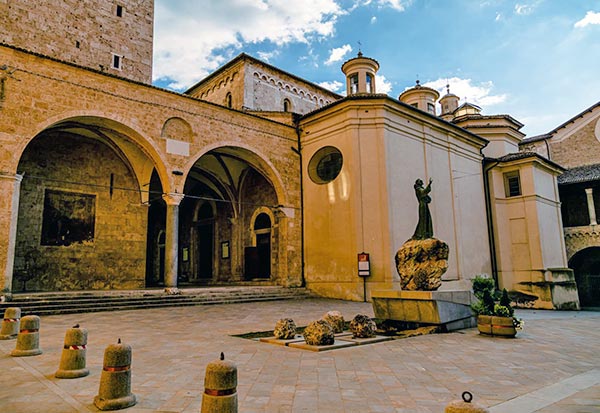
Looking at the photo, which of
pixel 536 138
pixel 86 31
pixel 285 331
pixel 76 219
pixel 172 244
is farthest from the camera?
pixel 536 138

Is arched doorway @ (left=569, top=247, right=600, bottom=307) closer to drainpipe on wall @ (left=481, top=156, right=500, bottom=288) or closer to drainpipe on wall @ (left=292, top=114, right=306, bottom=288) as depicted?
drainpipe on wall @ (left=481, top=156, right=500, bottom=288)

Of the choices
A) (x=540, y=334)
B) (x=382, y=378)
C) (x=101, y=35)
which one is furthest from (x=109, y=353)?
(x=101, y=35)

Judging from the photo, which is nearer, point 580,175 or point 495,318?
point 495,318

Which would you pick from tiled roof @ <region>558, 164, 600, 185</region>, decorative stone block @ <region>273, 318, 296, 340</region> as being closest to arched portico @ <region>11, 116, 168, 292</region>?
decorative stone block @ <region>273, 318, 296, 340</region>

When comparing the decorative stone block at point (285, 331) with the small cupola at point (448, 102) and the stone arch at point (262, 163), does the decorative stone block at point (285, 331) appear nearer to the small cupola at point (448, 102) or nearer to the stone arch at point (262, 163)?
the stone arch at point (262, 163)

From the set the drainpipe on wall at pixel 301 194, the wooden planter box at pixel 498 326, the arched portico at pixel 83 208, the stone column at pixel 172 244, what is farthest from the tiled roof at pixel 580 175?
the arched portico at pixel 83 208

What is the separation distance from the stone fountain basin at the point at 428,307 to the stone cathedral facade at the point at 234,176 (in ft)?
19.6

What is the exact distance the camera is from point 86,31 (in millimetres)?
17734

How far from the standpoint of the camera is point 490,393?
4105 millimetres

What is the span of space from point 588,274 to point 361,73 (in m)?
17.6

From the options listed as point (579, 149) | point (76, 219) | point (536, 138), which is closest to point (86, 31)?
point (76, 219)

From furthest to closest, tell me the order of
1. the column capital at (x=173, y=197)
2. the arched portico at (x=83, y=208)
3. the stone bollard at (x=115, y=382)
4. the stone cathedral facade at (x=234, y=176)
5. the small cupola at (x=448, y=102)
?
the small cupola at (x=448, y=102) → the arched portico at (x=83, y=208) → the column capital at (x=173, y=197) → the stone cathedral facade at (x=234, y=176) → the stone bollard at (x=115, y=382)

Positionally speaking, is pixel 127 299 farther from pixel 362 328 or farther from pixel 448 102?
pixel 448 102

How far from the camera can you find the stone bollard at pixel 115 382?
3619 millimetres
